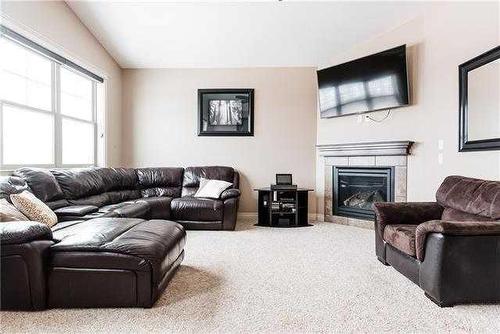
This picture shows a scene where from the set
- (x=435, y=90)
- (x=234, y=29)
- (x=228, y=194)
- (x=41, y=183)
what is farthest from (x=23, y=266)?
(x=435, y=90)

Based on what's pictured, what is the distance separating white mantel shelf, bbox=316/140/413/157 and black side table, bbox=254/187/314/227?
0.77 metres

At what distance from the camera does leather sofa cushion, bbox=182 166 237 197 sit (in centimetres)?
512

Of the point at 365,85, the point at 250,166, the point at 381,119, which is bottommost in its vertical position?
the point at 250,166

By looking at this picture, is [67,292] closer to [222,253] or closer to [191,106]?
[222,253]

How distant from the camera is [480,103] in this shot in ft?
9.08

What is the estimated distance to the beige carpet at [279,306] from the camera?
1788mm

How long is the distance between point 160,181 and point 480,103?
430cm

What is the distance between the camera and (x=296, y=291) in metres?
2.29

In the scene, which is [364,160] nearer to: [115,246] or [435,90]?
[435,90]

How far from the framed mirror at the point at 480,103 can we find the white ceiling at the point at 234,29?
4.77 feet

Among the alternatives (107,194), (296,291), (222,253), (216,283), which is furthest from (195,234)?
(296,291)

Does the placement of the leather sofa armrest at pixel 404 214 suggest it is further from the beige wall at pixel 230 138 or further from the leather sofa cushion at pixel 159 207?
Result: the leather sofa cushion at pixel 159 207

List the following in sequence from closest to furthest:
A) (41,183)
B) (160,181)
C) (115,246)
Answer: (115,246), (41,183), (160,181)

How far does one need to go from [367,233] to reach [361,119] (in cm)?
167
